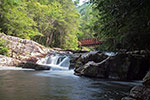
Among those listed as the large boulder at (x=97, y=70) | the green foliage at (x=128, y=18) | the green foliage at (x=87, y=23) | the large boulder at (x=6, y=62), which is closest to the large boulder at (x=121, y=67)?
the large boulder at (x=97, y=70)

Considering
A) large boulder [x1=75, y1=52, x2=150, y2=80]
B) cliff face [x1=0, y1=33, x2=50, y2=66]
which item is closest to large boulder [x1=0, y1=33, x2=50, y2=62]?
cliff face [x1=0, y1=33, x2=50, y2=66]

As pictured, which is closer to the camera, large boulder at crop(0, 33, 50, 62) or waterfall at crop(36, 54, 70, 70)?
waterfall at crop(36, 54, 70, 70)

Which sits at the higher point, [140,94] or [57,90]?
[140,94]

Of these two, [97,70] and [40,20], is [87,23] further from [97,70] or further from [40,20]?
[97,70]

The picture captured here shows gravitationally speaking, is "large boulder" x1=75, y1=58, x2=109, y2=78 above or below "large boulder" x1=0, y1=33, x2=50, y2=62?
below

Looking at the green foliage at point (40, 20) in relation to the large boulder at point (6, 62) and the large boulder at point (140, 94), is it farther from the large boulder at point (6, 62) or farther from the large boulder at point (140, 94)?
the large boulder at point (140, 94)

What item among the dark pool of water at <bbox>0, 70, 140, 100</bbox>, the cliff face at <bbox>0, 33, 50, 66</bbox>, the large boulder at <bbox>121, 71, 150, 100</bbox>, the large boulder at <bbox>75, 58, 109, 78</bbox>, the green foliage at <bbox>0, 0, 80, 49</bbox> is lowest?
the dark pool of water at <bbox>0, 70, 140, 100</bbox>

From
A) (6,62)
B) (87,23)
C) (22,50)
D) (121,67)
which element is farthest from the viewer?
(87,23)

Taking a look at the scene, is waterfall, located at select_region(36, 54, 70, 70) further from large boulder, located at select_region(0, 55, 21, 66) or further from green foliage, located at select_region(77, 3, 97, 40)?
green foliage, located at select_region(77, 3, 97, 40)

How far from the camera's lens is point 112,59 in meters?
7.63

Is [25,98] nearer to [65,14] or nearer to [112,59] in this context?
[112,59]

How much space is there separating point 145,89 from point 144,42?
2.48 metres

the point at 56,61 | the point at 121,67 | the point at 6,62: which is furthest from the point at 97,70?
the point at 6,62

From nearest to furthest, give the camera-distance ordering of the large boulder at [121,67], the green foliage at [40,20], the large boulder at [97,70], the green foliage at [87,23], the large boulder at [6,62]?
1. the green foliage at [87,23]
2. the large boulder at [121,67]
3. the large boulder at [97,70]
4. the large boulder at [6,62]
5. the green foliage at [40,20]
